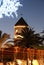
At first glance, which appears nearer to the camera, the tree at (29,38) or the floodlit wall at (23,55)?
the floodlit wall at (23,55)

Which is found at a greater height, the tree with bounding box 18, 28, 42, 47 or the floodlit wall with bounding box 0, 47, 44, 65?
the tree with bounding box 18, 28, 42, 47

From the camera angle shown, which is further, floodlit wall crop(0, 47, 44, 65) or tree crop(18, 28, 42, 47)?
tree crop(18, 28, 42, 47)

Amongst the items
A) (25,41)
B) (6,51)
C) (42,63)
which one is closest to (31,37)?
(25,41)

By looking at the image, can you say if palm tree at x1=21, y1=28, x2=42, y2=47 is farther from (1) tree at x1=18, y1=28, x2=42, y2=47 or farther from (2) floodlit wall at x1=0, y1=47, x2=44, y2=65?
(2) floodlit wall at x1=0, y1=47, x2=44, y2=65

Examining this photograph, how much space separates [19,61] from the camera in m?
18.1

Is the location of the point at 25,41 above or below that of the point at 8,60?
above

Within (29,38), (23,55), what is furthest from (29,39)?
(23,55)

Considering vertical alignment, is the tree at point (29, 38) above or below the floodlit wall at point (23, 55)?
above

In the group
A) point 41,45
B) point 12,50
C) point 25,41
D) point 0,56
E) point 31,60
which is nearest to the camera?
point 0,56

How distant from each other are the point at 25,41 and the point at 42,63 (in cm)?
2284

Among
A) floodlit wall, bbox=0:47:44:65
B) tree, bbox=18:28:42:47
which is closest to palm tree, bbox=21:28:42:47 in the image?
tree, bbox=18:28:42:47

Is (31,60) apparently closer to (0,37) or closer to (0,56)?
(0,56)

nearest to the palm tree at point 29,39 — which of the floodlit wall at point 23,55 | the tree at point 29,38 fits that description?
the tree at point 29,38

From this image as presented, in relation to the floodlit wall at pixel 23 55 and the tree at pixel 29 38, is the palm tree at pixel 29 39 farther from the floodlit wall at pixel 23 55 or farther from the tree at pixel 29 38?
the floodlit wall at pixel 23 55
